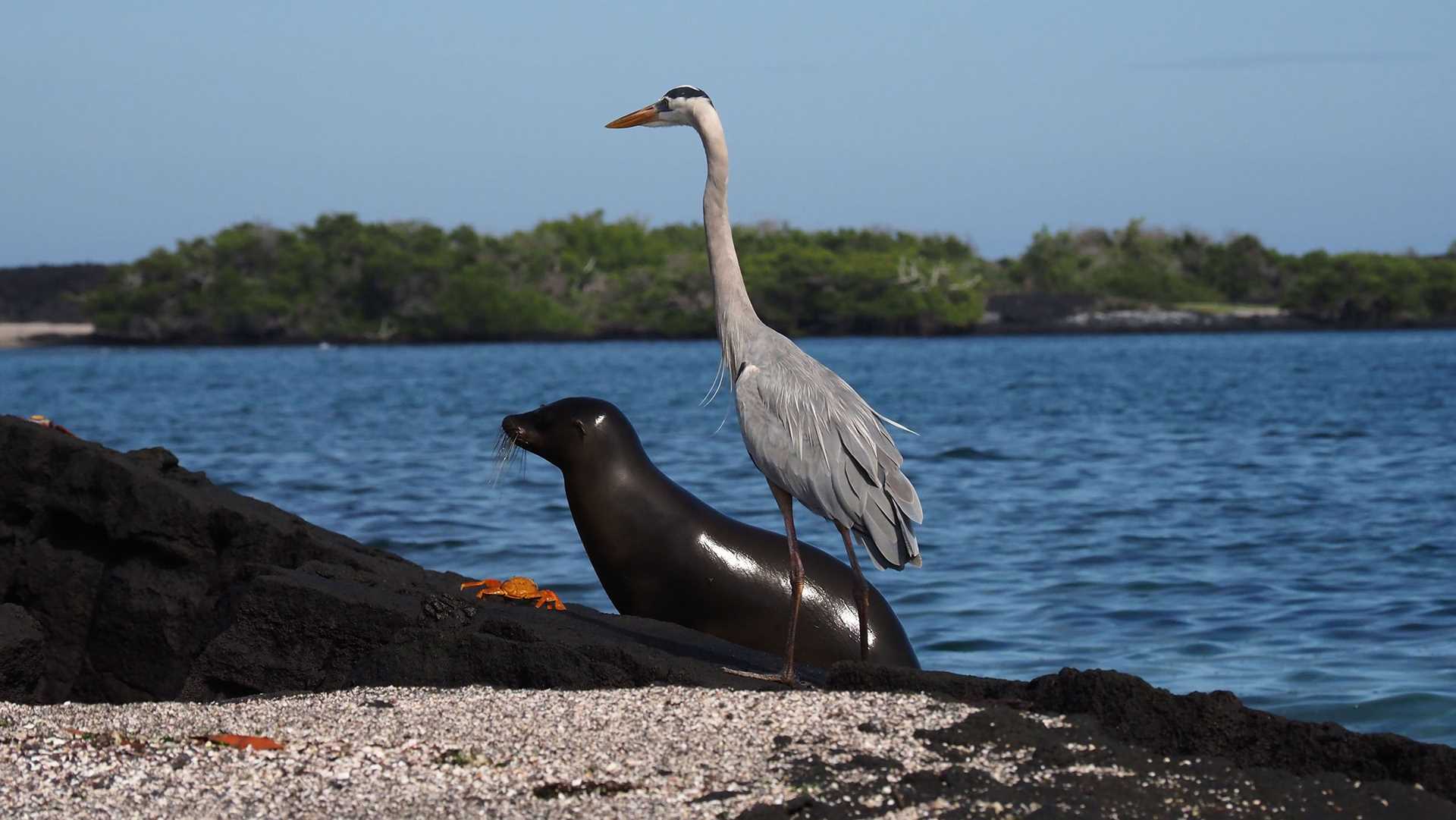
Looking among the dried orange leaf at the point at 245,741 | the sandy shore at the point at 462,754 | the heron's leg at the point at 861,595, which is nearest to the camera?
the sandy shore at the point at 462,754

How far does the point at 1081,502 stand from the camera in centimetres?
1822

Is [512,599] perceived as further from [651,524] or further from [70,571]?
[70,571]

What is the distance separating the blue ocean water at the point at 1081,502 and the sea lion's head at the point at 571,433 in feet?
1.11

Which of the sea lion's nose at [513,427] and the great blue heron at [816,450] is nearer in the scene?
the great blue heron at [816,450]

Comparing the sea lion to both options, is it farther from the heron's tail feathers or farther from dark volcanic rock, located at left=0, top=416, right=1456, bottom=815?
the heron's tail feathers

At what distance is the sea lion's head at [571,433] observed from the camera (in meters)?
8.21

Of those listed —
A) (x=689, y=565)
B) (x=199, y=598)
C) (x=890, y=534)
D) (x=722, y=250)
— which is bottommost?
(x=199, y=598)

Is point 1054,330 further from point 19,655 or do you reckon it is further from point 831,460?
point 19,655

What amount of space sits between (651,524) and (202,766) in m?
3.47

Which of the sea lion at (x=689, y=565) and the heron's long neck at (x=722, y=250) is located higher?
the heron's long neck at (x=722, y=250)

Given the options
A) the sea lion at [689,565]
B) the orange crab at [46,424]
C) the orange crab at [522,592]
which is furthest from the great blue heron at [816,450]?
the orange crab at [46,424]

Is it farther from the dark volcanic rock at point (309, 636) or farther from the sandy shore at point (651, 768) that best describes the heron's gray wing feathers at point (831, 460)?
the sandy shore at point (651, 768)

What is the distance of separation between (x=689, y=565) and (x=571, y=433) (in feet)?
3.08

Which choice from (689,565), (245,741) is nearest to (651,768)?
(245,741)
